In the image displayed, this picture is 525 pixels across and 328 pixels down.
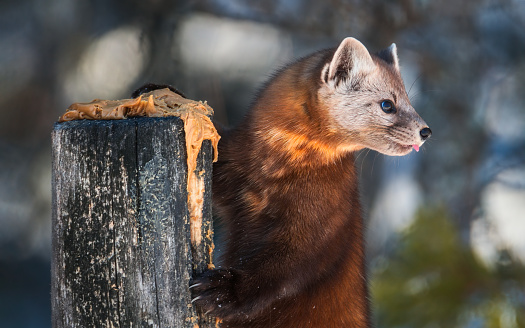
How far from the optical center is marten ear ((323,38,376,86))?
10.2ft

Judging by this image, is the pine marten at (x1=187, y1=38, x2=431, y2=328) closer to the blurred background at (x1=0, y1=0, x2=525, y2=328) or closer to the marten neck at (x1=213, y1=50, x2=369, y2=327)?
the marten neck at (x1=213, y1=50, x2=369, y2=327)

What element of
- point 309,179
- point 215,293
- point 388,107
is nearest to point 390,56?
point 388,107

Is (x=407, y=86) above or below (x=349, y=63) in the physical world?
below

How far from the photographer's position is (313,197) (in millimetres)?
2965

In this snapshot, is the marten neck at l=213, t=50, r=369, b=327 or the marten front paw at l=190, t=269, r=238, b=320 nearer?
the marten front paw at l=190, t=269, r=238, b=320

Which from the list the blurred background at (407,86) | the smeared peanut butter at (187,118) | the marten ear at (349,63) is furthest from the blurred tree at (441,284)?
the smeared peanut butter at (187,118)

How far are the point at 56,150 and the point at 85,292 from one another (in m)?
0.52

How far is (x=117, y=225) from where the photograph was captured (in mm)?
2129

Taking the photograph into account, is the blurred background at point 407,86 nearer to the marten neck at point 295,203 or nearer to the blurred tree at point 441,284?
the blurred tree at point 441,284

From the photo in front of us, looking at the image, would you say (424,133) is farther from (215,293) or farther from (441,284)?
(441,284)

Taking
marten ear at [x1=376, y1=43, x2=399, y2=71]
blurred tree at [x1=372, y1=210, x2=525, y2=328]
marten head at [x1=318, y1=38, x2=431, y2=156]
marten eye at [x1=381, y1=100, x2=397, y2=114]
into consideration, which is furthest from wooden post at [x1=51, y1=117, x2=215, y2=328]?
blurred tree at [x1=372, y1=210, x2=525, y2=328]

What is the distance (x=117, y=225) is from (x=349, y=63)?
5.31 ft

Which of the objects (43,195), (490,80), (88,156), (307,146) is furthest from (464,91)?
(88,156)

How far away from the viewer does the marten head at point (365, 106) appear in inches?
123
